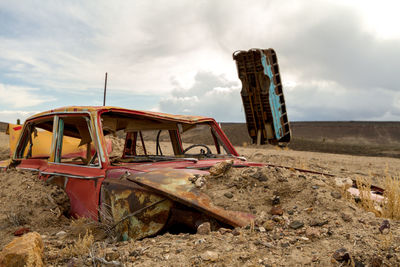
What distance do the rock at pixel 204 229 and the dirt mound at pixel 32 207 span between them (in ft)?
5.43

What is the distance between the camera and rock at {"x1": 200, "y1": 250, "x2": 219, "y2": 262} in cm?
206

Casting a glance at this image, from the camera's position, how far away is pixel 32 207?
3654mm

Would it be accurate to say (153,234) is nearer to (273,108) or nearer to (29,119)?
(29,119)

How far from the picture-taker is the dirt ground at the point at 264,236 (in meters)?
2.04

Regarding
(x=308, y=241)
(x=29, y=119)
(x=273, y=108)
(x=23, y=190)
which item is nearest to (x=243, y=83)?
(x=273, y=108)

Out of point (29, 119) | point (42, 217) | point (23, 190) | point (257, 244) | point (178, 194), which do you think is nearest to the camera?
point (257, 244)

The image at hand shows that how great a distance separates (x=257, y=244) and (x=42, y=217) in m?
2.45

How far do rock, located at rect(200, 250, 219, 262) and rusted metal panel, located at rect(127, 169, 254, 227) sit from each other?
46 centimetres

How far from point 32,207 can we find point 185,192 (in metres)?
2.01

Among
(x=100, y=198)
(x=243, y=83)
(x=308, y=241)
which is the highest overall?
(x=243, y=83)

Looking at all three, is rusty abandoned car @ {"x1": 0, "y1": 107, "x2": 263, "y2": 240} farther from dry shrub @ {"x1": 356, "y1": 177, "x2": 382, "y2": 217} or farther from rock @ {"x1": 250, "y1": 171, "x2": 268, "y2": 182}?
dry shrub @ {"x1": 356, "y1": 177, "x2": 382, "y2": 217}

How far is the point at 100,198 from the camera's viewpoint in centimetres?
318

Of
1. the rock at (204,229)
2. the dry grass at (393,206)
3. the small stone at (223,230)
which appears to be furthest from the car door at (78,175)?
the dry grass at (393,206)

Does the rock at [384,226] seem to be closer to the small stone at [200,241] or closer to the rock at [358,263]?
the rock at [358,263]
